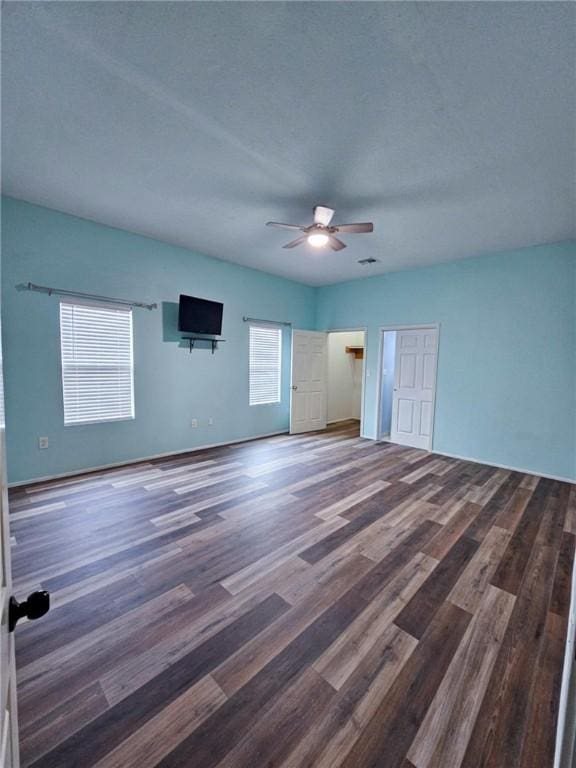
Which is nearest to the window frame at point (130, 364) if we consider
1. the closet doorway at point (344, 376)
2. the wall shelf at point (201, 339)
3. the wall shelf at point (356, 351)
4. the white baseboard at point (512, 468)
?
the wall shelf at point (201, 339)

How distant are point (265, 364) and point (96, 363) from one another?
266 centimetres

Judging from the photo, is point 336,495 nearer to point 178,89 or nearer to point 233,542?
point 233,542

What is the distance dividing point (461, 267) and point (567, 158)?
2342mm

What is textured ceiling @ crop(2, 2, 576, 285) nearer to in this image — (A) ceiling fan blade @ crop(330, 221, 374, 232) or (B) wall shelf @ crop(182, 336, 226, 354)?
(A) ceiling fan blade @ crop(330, 221, 374, 232)

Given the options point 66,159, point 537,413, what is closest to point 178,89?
point 66,159

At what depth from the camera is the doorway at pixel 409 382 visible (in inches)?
196

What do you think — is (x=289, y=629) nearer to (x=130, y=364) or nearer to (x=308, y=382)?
(x=130, y=364)

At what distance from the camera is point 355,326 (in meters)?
5.84

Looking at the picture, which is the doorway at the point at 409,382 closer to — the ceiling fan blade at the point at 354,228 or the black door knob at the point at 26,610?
the ceiling fan blade at the point at 354,228

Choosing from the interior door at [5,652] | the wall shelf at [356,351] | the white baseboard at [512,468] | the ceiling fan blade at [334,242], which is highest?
the ceiling fan blade at [334,242]

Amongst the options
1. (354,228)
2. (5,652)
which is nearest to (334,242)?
(354,228)

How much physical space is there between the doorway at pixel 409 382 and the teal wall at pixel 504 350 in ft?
0.49

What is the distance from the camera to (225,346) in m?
4.95

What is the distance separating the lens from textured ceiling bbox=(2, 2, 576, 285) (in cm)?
146
